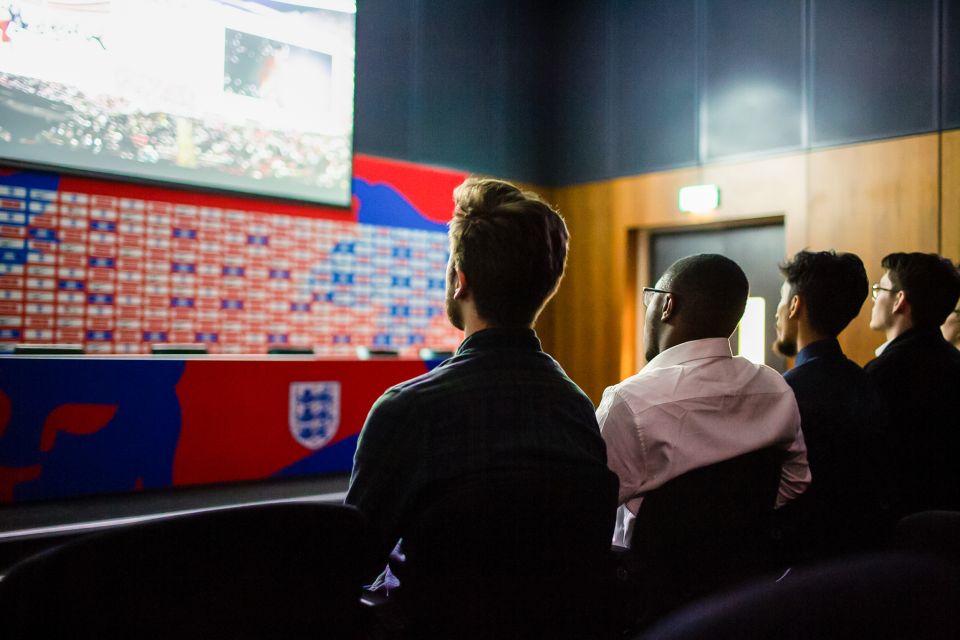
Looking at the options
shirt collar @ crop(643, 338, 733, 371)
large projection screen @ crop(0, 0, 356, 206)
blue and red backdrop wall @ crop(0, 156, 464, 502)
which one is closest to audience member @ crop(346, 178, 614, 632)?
shirt collar @ crop(643, 338, 733, 371)

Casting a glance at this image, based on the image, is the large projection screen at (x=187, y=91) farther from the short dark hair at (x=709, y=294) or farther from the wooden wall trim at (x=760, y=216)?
the short dark hair at (x=709, y=294)

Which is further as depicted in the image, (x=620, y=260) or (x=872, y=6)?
(x=620, y=260)

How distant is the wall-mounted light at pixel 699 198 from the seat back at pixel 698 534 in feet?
13.3

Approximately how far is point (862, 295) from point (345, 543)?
1.57m

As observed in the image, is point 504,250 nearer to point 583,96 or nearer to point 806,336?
point 806,336

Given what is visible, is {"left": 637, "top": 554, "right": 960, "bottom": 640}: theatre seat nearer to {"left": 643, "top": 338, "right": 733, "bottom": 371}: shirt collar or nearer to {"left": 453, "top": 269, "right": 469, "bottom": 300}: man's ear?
{"left": 453, "top": 269, "right": 469, "bottom": 300}: man's ear

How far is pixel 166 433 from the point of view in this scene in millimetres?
3586

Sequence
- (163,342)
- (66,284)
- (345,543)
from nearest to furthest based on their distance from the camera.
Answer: (345,543) < (66,284) < (163,342)

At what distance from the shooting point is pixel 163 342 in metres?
4.25

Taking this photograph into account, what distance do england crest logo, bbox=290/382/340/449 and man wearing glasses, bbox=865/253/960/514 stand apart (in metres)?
2.88

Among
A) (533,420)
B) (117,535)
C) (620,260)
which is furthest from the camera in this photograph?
(620,260)

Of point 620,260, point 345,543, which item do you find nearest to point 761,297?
point 620,260

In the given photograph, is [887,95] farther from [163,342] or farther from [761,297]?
[163,342]

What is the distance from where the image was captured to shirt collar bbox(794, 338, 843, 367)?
174 centimetres
